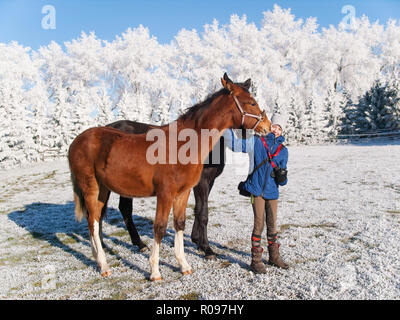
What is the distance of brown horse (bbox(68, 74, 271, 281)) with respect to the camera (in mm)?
3508

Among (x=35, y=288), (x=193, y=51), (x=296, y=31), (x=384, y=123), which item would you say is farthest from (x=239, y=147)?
(x=296, y=31)

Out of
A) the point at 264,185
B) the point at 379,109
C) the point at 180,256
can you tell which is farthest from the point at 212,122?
the point at 379,109

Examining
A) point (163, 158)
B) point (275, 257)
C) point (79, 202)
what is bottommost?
point (275, 257)

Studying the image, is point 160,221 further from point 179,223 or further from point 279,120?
point 279,120

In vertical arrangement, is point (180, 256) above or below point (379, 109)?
below

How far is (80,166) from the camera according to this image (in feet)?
13.1

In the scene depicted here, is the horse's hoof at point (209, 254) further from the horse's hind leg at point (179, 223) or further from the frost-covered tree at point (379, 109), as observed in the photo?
the frost-covered tree at point (379, 109)

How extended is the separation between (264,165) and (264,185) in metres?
0.28

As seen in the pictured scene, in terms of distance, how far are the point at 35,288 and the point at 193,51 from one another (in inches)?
1838

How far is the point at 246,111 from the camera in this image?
136 inches

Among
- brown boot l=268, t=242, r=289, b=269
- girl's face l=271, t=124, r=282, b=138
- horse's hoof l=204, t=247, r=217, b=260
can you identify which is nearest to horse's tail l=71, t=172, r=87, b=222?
horse's hoof l=204, t=247, r=217, b=260

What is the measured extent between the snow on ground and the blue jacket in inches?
43.2

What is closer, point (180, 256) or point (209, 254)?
point (180, 256)
